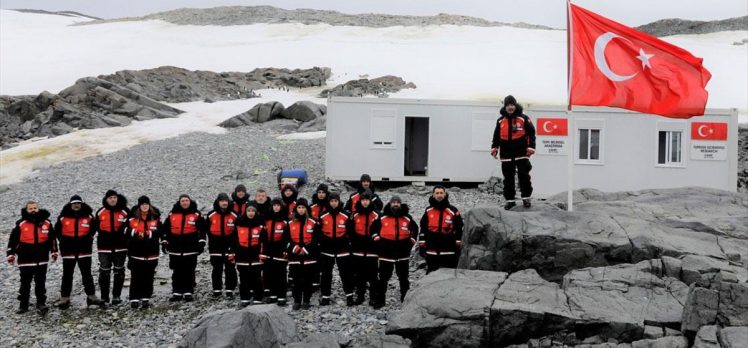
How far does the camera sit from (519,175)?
1204 centimetres

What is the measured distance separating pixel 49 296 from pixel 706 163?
16918 mm

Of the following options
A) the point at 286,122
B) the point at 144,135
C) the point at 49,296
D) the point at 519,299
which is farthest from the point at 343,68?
the point at 519,299

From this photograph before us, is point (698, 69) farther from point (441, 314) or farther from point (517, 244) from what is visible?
point (441, 314)

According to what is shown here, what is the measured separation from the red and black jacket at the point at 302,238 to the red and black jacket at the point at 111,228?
2940mm

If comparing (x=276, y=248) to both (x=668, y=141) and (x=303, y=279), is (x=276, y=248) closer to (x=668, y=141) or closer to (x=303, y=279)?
(x=303, y=279)

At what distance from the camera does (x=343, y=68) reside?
5616cm

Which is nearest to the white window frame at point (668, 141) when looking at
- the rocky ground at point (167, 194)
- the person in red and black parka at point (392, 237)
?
the rocky ground at point (167, 194)

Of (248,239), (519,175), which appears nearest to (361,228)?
(248,239)

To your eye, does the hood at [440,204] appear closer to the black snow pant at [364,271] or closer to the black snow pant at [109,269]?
the black snow pant at [364,271]

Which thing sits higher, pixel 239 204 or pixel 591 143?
pixel 591 143

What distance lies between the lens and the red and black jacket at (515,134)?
11836mm

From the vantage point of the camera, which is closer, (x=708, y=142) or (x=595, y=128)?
(x=708, y=142)

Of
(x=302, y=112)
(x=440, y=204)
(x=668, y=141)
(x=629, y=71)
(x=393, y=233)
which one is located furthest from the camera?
(x=302, y=112)

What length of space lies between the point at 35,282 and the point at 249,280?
352 centimetres
